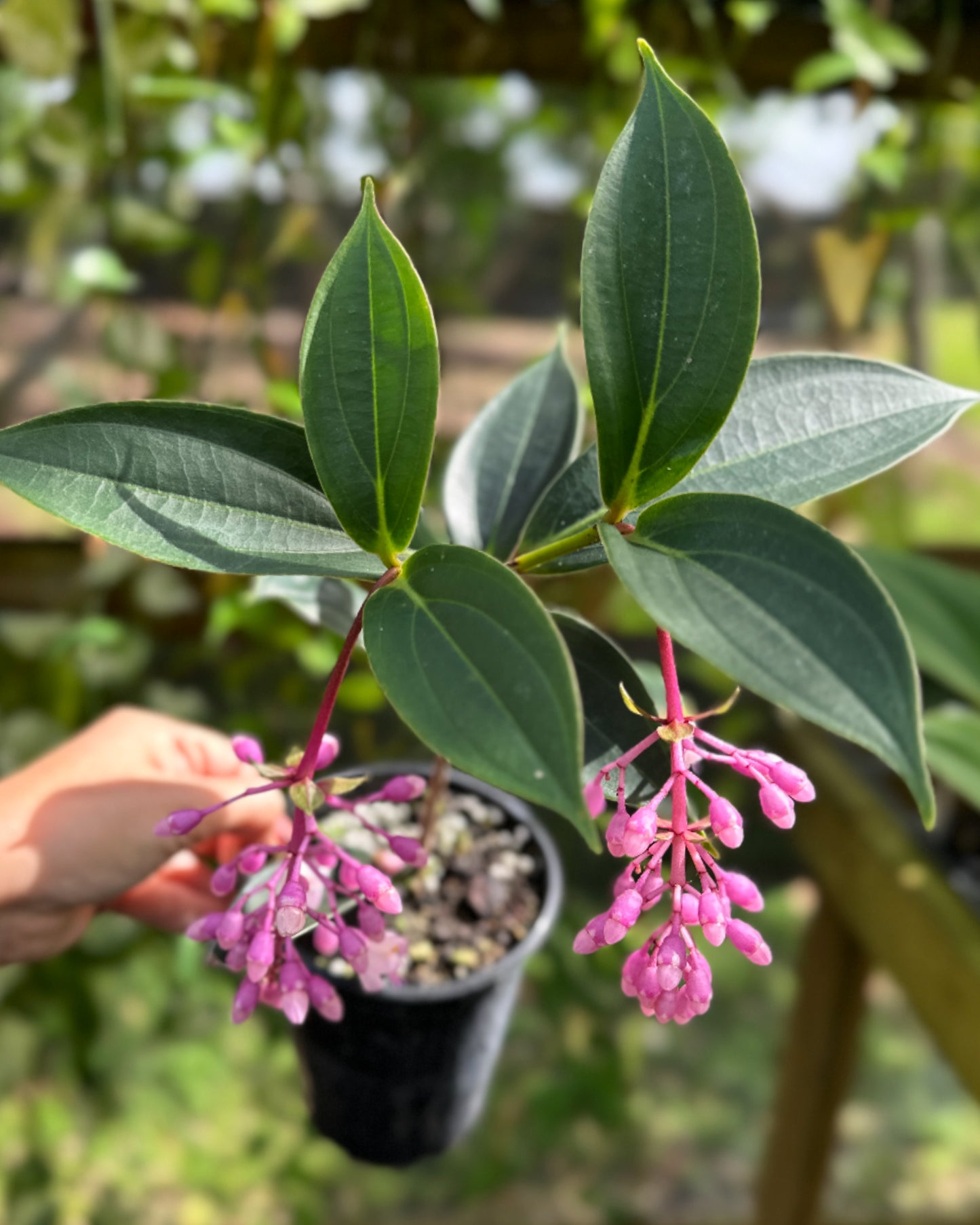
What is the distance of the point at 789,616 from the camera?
27cm

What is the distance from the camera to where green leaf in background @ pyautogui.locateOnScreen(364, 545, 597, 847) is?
256mm

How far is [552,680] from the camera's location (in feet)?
0.87

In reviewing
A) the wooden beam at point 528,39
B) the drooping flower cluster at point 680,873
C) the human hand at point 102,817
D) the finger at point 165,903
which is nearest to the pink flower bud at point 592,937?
the drooping flower cluster at point 680,873

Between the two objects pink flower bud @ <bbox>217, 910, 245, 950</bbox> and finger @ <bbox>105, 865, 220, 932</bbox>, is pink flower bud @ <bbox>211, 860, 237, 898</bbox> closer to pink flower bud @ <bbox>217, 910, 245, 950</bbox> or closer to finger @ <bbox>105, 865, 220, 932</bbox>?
pink flower bud @ <bbox>217, 910, 245, 950</bbox>

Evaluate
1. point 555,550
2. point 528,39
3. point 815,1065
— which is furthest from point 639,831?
point 815,1065

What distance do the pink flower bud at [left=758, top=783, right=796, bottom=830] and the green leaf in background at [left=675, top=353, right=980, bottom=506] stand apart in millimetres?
102

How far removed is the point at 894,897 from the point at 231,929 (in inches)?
30.1

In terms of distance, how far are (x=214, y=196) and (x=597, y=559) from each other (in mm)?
810

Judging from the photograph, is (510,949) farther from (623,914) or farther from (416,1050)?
(623,914)

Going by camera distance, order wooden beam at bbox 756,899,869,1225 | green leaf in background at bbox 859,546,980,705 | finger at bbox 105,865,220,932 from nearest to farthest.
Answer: finger at bbox 105,865,220,932, green leaf in background at bbox 859,546,980,705, wooden beam at bbox 756,899,869,1225

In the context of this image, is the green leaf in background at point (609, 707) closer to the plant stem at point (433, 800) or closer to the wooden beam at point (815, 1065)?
the plant stem at point (433, 800)

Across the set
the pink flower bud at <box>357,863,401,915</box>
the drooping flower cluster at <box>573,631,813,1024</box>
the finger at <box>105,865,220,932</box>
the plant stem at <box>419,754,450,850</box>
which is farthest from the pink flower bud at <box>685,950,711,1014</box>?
the finger at <box>105,865,220,932</box>

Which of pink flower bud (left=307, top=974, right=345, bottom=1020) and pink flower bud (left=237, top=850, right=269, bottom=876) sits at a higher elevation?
pink flower bud (left=237, top=850, right=269, bottom=876)

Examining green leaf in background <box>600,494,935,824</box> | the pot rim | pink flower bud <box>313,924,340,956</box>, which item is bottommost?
the pot rim
